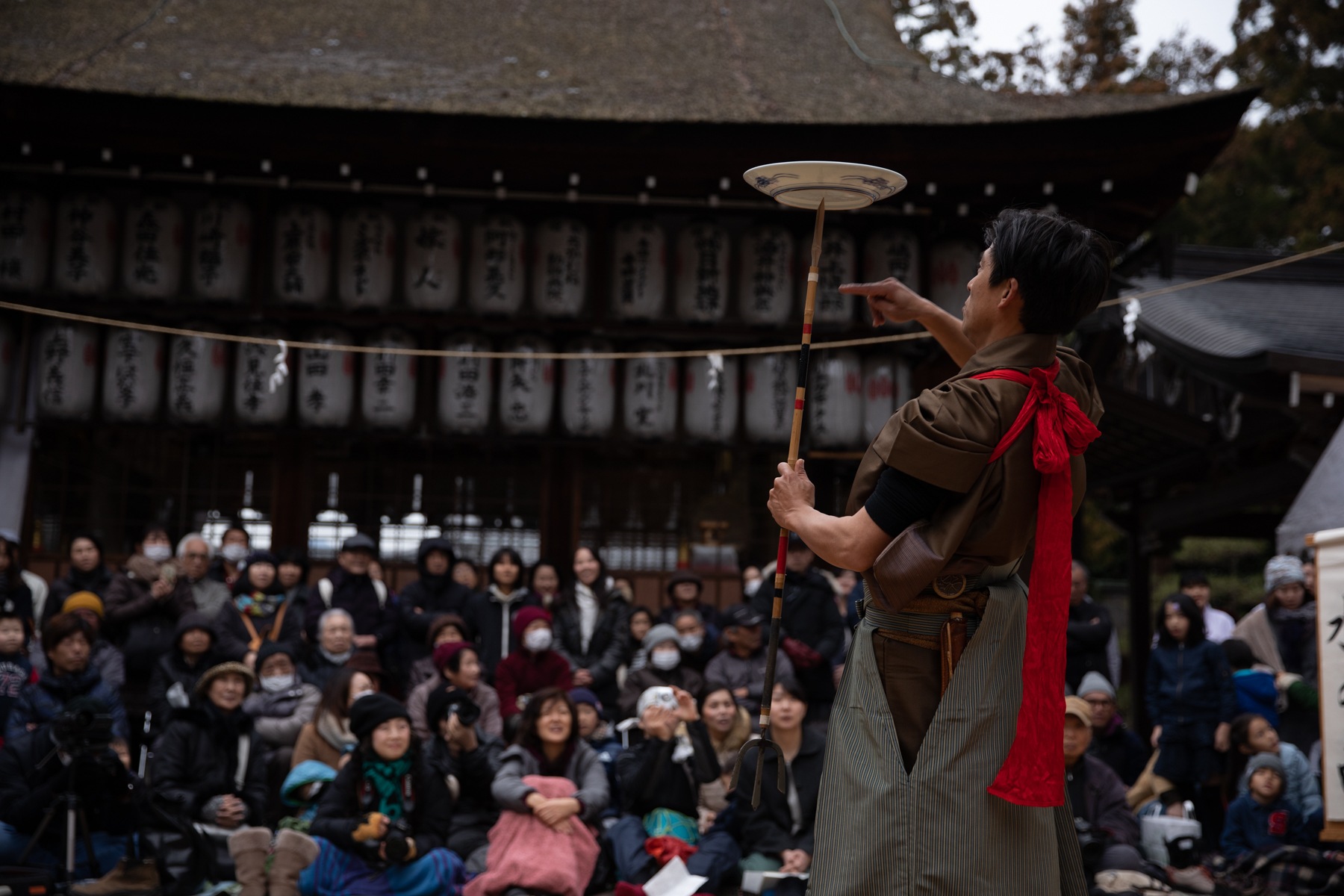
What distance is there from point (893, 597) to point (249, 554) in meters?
6.62

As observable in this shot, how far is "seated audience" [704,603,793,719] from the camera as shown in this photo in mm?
7145

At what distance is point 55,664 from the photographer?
6.52 metres

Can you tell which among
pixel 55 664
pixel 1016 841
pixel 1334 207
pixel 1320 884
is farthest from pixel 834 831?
pixel 1334 207

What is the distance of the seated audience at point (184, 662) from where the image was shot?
6930mm

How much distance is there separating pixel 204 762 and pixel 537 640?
1923 mm

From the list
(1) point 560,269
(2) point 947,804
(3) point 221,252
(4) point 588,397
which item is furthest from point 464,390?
(2) point 947,804

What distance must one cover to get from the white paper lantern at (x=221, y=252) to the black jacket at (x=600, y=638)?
3431 mm

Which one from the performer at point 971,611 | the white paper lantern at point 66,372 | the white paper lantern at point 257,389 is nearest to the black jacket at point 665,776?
the performer at point 971,611

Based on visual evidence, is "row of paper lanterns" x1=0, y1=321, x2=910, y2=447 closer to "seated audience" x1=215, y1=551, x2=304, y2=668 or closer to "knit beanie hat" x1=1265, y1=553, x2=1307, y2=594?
"seated audience" x1=215, y1=551, x2=304, y2=668

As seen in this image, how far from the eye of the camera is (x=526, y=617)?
723 cm

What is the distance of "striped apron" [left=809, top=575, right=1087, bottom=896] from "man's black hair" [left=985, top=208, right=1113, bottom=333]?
57 centimetres

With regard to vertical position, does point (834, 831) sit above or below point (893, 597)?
below

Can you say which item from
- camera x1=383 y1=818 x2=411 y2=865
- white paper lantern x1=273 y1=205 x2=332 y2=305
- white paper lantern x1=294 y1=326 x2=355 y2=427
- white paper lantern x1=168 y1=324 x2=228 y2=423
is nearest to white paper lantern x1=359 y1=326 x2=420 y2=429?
white paper lantern x1=294 y1=326 x2=355 y2=427

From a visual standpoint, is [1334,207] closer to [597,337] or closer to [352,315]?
[597,337]
